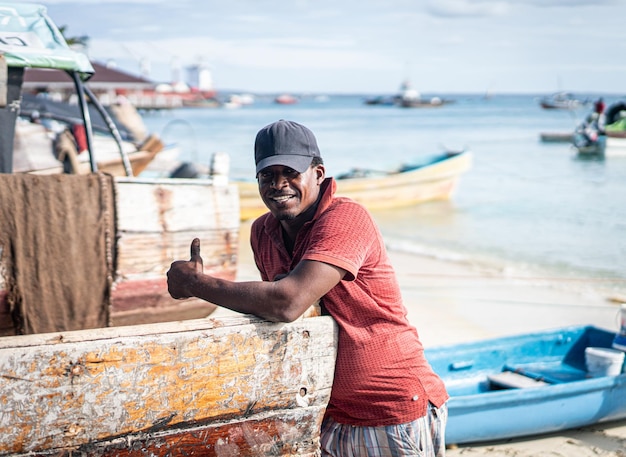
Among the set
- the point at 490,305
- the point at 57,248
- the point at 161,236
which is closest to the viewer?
the point at 57,248

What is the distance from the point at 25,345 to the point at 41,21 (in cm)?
368

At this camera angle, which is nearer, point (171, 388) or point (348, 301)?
point (171, 388)

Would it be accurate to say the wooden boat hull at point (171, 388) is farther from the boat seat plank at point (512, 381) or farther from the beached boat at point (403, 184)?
the beached boat at point (403, 184)

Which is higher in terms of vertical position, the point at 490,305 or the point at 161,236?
the point at 161,236

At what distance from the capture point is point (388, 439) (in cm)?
232

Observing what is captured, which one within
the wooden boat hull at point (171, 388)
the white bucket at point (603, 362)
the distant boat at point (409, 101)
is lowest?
the distant boat at point (409, 101)

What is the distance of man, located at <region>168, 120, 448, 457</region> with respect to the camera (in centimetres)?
221

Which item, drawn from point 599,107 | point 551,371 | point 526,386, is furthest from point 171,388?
point 599,107

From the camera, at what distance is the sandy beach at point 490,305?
25.5 feet

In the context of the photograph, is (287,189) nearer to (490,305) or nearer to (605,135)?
(490,305)

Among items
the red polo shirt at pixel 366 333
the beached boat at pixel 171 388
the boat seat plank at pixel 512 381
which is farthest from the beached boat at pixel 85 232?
the boat seat plank at pixel 512 381

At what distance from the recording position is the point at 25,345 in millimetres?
1890

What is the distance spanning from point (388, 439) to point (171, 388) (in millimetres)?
724

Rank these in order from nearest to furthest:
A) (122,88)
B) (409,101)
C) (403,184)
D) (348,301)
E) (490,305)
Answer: (348,301) < (490,305) < (403,184) < (122,88) < (409,101)
